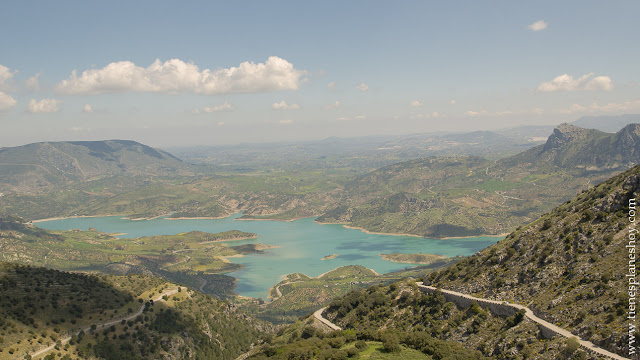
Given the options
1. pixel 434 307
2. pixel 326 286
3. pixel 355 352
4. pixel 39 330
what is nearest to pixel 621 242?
pixel 434 307

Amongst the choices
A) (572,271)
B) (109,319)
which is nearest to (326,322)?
(572,271)

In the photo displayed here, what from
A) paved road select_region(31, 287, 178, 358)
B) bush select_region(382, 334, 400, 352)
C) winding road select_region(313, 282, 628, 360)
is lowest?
paved road select_region(31, 287, 178, 358)

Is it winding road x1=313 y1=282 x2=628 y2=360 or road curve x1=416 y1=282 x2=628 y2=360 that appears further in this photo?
winding road x1=313 y1=282 x2=628 y2=360

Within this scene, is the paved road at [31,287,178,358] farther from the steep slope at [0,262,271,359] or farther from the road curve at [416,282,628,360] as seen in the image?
the road curve at [416,282,628,360]

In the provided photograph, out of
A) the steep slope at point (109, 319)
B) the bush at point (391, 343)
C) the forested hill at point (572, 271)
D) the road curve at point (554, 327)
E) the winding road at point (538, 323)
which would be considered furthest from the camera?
the steep slope at point (109, 319)

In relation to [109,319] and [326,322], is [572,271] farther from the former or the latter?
[109,319]

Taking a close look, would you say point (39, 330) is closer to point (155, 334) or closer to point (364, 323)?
point (155, 334)

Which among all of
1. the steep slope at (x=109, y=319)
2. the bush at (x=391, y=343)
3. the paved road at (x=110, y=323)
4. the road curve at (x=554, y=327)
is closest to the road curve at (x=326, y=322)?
the road curve at (x=554, y=327)

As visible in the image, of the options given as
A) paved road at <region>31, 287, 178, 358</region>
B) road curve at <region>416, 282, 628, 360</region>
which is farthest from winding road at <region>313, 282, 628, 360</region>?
paved road at <region>31, 287, 178, 358</region>

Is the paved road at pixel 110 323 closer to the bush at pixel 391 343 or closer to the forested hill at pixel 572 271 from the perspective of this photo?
the bush at pixel 391 343
